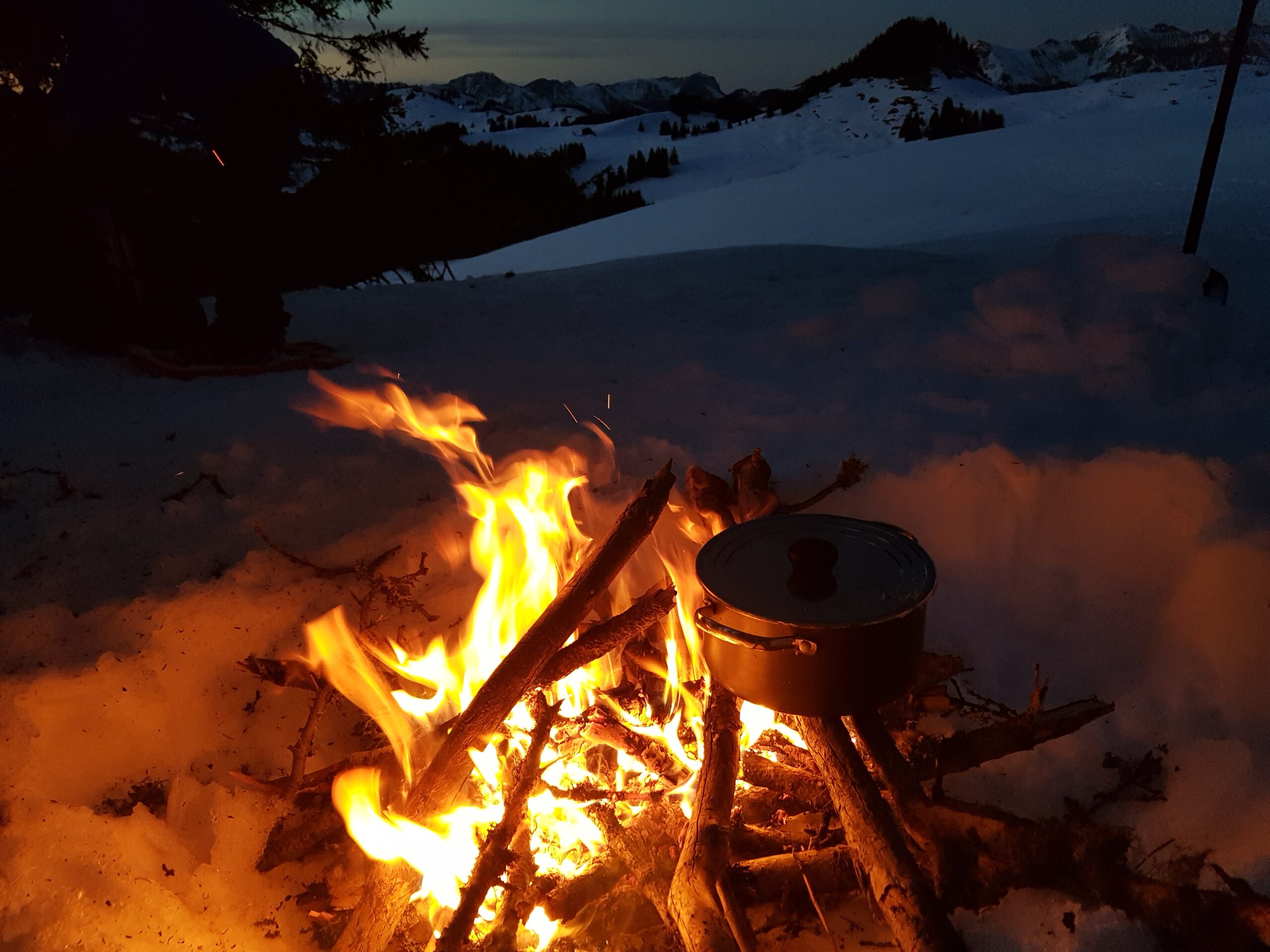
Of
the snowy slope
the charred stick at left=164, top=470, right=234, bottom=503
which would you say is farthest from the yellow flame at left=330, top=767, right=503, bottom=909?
the snowy slope

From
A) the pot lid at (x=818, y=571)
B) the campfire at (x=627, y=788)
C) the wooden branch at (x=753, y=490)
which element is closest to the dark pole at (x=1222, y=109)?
the wooden branch at (x=753, y=490)

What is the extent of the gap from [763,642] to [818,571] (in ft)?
0.75

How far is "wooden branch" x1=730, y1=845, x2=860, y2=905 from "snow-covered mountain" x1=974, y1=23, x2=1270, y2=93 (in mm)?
9610

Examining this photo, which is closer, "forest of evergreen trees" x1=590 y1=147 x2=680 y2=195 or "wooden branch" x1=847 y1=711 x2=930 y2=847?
"wooden branch" x1=847 y1=711 x2=930 y2=847

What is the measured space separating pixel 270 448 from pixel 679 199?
17374mm

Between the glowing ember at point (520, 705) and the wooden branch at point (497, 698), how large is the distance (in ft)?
0.22

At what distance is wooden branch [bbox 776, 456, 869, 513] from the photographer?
11.2ft

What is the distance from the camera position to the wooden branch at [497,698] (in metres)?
2.08

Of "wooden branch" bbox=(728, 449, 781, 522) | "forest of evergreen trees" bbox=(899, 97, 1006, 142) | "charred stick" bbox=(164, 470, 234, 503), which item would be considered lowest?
"charred stick" bbox=(164, 470, 234, 503)

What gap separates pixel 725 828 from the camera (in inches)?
79.7

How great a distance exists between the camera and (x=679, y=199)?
19.8 metres

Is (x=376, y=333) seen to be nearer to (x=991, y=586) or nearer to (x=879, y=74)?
Answer: (x=991, y=586)

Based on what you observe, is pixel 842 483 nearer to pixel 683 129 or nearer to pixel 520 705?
pixel 520 705

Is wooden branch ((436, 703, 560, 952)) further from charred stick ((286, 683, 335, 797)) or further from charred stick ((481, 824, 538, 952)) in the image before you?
charred stick ((286, 683, 335, 797))
